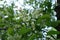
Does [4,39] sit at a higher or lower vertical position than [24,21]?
lower

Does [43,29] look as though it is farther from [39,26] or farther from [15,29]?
[15,29]

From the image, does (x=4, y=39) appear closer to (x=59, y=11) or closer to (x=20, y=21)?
(x=20, y=21)

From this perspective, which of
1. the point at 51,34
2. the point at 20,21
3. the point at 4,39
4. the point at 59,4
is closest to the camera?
the point at 51,34

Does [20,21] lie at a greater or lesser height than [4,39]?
greater

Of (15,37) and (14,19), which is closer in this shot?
(15,37)

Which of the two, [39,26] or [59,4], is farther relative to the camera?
[59,4]

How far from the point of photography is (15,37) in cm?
86

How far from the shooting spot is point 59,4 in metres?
1.22

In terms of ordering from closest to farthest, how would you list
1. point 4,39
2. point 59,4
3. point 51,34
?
point 51,34
point 4,39
point 59,4

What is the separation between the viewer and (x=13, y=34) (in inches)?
34.9

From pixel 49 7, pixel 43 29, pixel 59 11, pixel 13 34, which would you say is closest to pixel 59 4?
pixel 59 11

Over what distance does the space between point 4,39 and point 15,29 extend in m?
0.15

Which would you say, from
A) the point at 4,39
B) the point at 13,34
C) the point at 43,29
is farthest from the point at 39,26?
the point at 4,39

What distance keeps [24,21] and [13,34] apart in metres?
0.09
